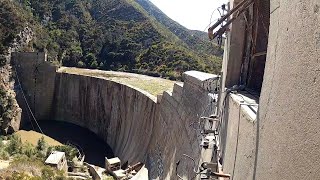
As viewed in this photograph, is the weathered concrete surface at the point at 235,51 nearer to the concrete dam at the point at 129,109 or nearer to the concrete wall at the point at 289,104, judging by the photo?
the concrete dam at the point at 129,109

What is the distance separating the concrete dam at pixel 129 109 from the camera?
31.5 ft

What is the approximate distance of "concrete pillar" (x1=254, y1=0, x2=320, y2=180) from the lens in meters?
1.70

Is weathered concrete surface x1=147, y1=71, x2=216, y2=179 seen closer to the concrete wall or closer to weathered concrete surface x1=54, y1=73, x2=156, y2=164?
weathered concrete surface x1=54, y1=73, x2=156, y2=164

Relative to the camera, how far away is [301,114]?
72.0 inches

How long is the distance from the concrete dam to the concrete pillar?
4479 millimetres

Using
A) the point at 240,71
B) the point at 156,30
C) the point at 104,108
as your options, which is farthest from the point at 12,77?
the point at 240,71

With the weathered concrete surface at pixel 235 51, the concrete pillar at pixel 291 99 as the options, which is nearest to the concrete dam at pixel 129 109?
the weathered concrete surface at pixel 235 51

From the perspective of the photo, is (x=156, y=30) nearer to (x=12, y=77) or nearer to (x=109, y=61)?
(x=109, y=61)

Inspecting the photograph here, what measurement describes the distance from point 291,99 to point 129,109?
20.7 meters

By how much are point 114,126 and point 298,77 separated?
22777mm

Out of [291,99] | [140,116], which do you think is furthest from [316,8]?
[140,116]

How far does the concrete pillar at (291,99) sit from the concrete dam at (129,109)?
4479 millimetres

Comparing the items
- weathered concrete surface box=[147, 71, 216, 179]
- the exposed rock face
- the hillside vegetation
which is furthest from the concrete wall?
the hillside vegetation

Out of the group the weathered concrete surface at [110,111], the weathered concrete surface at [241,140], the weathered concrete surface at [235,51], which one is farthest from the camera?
the weathered concrete surface at [110,111]
